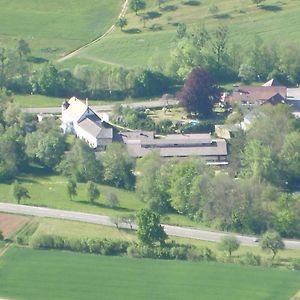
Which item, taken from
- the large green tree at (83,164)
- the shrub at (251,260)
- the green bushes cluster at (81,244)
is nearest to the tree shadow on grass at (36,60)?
the large green tree at (83,164)

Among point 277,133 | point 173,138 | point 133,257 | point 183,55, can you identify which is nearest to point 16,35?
point 183,55

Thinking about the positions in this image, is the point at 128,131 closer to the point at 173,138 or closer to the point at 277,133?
the point at 173,138

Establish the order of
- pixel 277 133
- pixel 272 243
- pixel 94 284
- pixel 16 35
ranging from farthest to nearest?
pixel 16 35
pixel 277 133
pixel 272 243
pixel 94 284

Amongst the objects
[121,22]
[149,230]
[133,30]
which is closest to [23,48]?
[121,22]

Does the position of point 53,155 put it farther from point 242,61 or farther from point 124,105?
point 242,61

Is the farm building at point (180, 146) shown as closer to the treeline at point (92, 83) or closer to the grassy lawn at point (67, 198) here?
the grassy lawn at point (67, 198)

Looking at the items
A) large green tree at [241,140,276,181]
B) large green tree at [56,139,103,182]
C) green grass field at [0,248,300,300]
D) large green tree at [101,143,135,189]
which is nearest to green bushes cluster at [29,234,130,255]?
green grass field at [0,248,300,300]

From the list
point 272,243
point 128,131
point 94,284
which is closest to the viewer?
point 94,284

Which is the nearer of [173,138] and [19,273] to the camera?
[19,273]
